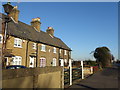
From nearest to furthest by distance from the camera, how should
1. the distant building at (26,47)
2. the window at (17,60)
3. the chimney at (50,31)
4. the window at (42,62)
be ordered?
the distant building at (26,47) → the window at (17,60) → the window at (42,62) → the chimney at (50,31)

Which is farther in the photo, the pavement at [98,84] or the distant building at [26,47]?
the distant building at [26,47]

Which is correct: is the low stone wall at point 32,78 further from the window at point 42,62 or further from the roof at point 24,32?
the window at point 42,62

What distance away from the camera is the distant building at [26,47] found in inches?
691

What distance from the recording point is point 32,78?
15.0 feet

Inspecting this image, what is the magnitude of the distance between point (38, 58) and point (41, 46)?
241cm

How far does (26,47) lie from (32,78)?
1634 cm

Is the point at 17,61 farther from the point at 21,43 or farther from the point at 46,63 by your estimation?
the point at 46,63

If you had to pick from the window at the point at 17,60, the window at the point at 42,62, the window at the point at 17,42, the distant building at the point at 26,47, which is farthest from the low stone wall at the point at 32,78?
the window at the point at 42,62

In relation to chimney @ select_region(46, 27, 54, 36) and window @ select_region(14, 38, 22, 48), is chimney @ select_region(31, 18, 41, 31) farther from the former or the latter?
window @ select_region(14, 38, 22, 48)

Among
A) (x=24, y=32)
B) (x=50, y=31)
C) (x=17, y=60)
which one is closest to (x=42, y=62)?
(x=24, y=32)

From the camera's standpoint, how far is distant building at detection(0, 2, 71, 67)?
17.6 m

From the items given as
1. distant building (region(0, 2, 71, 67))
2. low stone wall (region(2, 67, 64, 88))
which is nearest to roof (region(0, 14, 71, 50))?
distant building (region(0, 2, 71, 67))

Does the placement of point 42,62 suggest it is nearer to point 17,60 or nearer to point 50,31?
point 17,60

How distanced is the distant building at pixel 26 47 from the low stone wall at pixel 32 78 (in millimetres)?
9909
